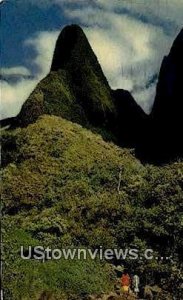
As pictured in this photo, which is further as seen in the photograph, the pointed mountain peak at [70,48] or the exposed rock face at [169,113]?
the pointed mountain peak at [70,48]

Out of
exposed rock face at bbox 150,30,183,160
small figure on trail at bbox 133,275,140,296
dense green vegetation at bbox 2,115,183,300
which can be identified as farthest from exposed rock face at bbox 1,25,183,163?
small figure on trail at bbox 133,275,140,296

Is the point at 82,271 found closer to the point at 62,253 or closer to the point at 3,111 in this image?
the point at 62,253

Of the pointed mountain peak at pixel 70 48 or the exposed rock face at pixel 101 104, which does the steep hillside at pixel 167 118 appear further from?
the pointed mountain peak at pixel 70 48

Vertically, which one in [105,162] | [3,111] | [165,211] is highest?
[3,111]

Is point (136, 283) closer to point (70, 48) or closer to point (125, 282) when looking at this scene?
point (125, 282)

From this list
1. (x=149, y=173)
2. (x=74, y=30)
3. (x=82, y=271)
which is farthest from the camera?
(x=74, y=30)

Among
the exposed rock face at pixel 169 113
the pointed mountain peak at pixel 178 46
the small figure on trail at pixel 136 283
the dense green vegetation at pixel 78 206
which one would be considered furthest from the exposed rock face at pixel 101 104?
the small figure on trail at pixel 136 283

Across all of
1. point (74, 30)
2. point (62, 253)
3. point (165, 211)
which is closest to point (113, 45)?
point (74, 30)

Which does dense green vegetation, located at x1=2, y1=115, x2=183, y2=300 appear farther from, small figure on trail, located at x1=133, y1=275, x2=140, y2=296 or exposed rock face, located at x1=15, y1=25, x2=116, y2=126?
exposed rock face, located at x1=15, y1=25, x2=116, y2=126

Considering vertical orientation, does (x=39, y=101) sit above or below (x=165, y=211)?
above
